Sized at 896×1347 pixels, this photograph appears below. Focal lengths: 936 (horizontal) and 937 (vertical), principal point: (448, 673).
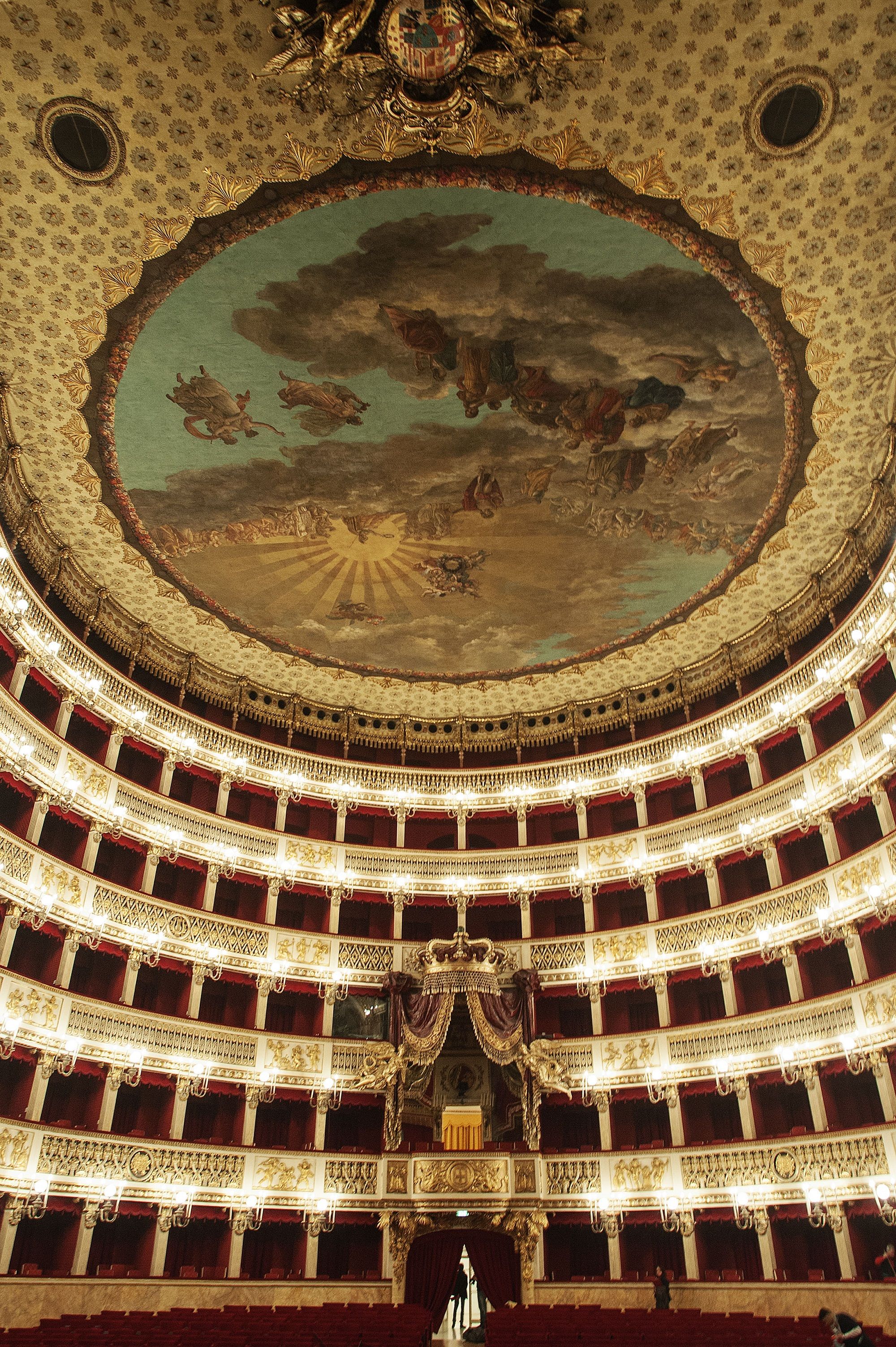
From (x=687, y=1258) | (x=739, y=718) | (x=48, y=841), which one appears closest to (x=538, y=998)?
(x=687, y=1258)

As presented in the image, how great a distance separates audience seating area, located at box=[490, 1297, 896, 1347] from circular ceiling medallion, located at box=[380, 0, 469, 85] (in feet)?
60.4

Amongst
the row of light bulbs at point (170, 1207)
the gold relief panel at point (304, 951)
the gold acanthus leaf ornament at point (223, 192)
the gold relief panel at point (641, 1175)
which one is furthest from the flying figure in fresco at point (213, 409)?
the gold relief panel at point (641, 1175)

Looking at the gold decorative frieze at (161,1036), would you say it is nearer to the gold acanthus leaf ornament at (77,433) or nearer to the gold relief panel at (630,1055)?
the gold relief panel at (630,1055)

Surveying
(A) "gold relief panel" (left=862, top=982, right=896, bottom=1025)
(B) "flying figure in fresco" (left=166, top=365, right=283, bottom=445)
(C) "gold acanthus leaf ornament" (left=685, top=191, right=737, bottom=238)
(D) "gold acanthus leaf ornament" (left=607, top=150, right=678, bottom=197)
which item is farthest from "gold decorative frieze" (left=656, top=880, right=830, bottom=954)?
(B) "flying figure in fresco" (left=166, top=365, right=283, bottom=445)

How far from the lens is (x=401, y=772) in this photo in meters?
31.9

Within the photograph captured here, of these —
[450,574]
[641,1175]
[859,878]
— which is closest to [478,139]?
[450,574]

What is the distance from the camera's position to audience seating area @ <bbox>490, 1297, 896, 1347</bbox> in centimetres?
1109

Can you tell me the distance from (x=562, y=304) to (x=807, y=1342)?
688 inches

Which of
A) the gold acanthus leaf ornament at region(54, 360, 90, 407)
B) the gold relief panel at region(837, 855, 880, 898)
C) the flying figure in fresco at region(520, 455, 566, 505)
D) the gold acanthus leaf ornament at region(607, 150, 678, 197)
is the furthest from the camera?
the flying figure in fresco at region(520, 455, 566, 505)

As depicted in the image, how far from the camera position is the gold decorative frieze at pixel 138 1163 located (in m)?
20.6

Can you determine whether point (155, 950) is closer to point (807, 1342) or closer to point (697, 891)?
point (697, 891)

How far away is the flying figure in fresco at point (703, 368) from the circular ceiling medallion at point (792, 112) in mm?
4316

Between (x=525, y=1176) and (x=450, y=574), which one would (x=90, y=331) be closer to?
(x=450, y=574)

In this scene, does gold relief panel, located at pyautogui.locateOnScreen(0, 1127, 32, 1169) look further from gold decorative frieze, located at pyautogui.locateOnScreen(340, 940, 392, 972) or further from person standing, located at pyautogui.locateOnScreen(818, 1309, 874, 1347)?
person standing, located at pyautogui.locateOnScreen(818, 1309, 874, 1347)
